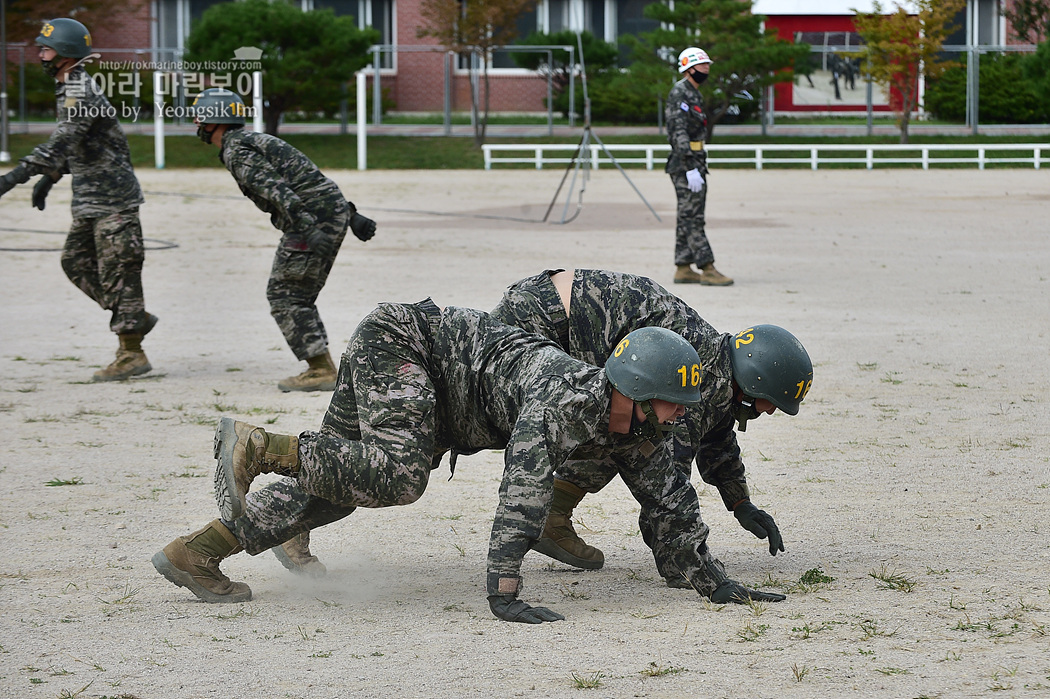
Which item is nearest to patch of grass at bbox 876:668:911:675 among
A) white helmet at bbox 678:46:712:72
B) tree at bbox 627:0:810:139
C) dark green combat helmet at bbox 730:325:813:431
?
dark green combat helmet at bbox 730:325:813:431

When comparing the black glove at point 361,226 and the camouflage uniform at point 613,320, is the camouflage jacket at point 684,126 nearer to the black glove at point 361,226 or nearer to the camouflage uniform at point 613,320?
the black glove at point 361,226

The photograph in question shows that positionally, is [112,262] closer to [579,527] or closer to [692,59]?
[579,527]

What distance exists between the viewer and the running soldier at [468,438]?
447cm

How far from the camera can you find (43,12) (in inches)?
1286

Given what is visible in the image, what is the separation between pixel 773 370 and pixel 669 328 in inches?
20.3

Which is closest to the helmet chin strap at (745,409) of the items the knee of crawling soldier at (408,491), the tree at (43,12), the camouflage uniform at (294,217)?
the knee of crawling soldier at (408,491)

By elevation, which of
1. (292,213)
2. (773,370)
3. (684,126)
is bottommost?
(773,370)

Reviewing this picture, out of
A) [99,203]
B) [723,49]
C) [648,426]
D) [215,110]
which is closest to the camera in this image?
[648,426]

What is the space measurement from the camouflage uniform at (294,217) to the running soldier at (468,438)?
372cm

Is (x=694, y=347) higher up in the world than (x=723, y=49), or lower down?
lower down

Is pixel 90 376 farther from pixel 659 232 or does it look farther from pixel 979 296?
pixel 659 232

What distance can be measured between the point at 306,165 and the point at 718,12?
27.2 meters

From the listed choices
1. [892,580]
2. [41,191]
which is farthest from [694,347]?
[41,191]

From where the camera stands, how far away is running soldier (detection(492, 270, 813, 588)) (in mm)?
5039
